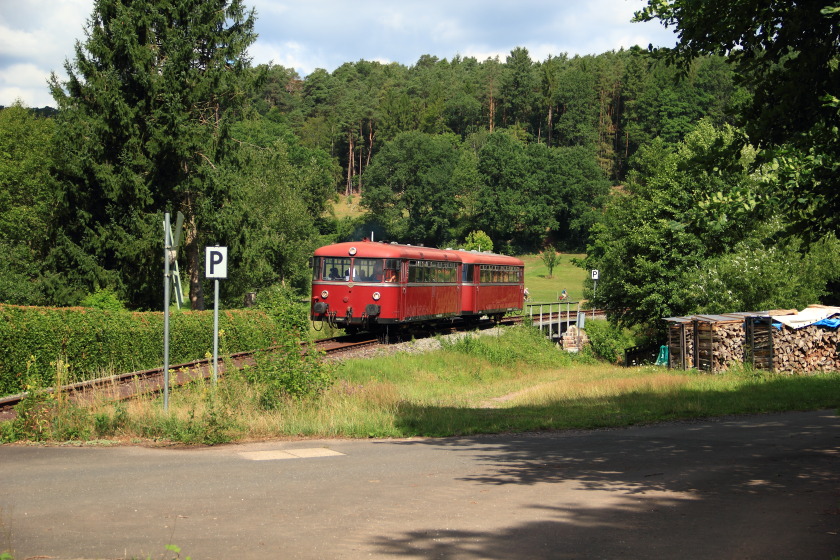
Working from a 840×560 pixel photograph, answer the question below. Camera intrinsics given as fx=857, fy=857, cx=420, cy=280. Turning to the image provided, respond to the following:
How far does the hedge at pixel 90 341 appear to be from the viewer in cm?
1744

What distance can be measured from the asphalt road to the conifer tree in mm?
26031

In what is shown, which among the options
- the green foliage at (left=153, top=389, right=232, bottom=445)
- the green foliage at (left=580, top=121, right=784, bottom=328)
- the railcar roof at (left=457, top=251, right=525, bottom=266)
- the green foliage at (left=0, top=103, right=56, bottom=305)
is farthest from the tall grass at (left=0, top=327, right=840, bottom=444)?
the green foliage at (left=0, top=103, right=56, bottom=305)

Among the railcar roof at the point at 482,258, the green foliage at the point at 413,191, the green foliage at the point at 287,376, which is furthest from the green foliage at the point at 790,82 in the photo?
the green foliage at the point at 413,191

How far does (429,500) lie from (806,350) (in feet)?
74.1

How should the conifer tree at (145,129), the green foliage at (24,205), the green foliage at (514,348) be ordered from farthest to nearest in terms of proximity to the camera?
the green foliage at (24,205), the conifer tree at (145,129), the green foliage at (514,348)

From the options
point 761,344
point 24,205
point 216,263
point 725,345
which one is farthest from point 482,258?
point 24,205

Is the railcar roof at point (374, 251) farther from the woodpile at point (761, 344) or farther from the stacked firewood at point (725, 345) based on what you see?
the stacked firewood at point (725, 345)

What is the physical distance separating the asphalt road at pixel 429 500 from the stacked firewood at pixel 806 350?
1570 centimetres

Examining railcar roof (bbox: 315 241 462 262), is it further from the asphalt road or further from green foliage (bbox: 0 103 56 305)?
the asphalt road

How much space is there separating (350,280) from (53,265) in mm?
16342

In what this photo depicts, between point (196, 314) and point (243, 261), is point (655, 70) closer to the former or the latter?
point (243, 261)

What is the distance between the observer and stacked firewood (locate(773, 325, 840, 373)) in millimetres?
27328

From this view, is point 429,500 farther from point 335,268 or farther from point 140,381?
point 335,268

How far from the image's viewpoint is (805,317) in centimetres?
2772
